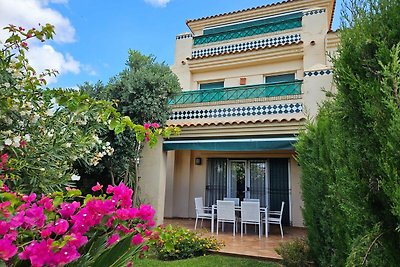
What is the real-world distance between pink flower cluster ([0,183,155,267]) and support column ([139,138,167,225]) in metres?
9.11

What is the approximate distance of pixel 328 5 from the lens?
58.3 feet

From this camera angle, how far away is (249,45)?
57.6 ft

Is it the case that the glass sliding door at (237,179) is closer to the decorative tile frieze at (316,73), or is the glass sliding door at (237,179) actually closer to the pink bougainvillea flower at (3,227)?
the decorative tile frieze at (316,73)

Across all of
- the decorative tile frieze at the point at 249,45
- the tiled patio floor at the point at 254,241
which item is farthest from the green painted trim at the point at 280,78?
the tiled patio floor at the point at 254,241

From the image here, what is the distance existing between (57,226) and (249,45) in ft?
57.4

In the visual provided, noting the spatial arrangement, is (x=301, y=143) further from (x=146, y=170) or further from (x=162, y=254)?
(x=146, y=170)

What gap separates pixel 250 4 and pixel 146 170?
15.0 metres

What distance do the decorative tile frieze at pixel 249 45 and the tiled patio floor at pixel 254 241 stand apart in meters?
11.3

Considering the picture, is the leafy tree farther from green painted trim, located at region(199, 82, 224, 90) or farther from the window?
the window

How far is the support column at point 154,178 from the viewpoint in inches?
478

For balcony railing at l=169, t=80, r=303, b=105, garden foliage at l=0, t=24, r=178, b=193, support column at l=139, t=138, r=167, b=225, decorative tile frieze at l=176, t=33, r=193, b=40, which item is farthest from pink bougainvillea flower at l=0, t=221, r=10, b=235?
decorative tile frieze at l=176, t=33, r=193, b=40

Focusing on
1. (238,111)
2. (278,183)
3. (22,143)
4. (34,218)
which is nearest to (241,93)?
(238,111)

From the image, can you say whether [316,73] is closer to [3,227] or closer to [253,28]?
[253,28]

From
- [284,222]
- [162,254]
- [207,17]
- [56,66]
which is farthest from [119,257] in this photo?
[207,17]
